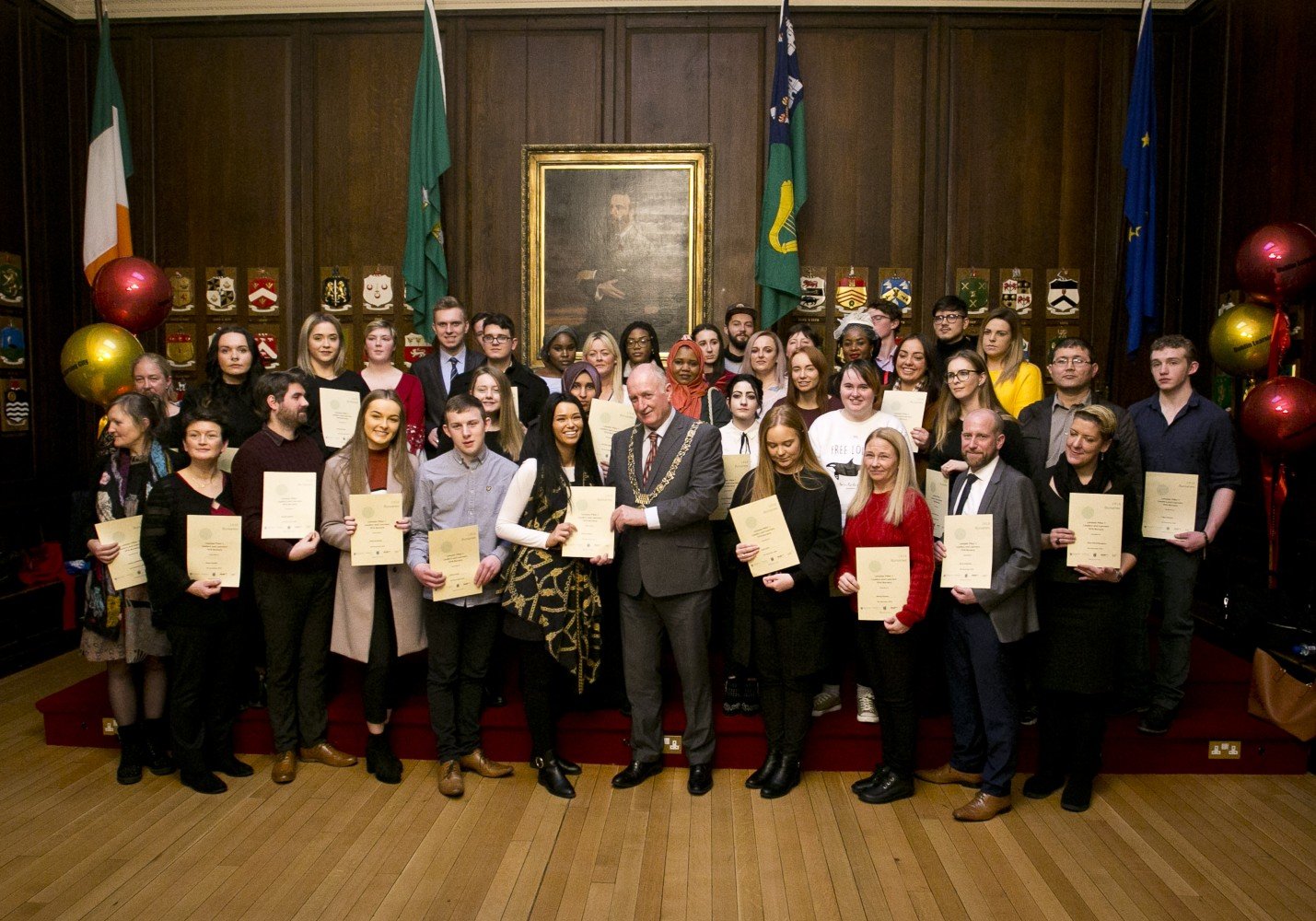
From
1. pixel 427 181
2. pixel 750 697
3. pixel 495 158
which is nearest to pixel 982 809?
pixel 750 697

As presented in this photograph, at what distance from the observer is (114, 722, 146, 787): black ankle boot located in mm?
4227

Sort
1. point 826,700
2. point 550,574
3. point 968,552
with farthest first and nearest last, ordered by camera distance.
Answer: point 826,700
point 550,574
point 968,552

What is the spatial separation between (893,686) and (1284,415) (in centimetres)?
256

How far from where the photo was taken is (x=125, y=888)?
3332 millimetres

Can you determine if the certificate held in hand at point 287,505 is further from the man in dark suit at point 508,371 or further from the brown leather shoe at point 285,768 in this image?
the man in dark suit at point 508,371

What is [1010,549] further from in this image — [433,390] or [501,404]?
[433,390]

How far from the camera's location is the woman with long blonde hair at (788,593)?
3934 millimetres

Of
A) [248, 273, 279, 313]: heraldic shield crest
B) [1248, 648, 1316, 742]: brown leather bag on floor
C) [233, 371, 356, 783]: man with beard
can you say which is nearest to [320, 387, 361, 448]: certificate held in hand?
[233, 371, 356, 783]: man with beard

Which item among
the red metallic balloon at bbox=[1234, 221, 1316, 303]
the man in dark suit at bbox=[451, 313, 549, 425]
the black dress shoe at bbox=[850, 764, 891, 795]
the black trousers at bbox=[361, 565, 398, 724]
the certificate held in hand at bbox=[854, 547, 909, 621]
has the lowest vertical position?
the black dress shoe at bbox=[850, 764, 891, 795]

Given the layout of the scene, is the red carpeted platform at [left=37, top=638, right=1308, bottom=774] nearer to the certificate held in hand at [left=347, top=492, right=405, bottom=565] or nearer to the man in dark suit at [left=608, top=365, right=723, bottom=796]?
the man in dark suit at [left=608, top=365, right=723, bottom=796]

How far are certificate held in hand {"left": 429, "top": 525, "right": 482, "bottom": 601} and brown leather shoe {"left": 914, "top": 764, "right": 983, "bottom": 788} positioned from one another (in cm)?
214

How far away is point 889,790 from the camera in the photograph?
4.04 metres

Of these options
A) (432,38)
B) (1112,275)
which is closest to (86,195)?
(432,38)

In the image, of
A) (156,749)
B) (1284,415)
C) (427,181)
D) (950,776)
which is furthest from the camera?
(427,181)
